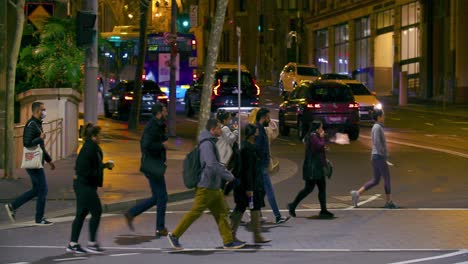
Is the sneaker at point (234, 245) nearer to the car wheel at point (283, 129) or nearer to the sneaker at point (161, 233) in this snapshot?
Answer: the sneaker at point (161, 233)

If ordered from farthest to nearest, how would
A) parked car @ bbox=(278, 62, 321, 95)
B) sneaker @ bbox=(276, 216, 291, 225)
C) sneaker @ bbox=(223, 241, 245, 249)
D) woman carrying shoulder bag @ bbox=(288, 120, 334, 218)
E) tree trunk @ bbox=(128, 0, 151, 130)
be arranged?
parked car @ bbox=(278, 62, 321, 95), tree trunk @ bbox=(128, 0, 151, 130), woman carrying shoulder bag @ bbox=(288, 120, 334, 218), sneaker @ bbox=(276, 216, 291, 225), sneaker @ bbox=(223, 241, 245, 249)

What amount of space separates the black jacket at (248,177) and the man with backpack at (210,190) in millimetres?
617

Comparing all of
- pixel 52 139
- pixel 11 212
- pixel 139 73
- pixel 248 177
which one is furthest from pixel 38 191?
pixel 139 73

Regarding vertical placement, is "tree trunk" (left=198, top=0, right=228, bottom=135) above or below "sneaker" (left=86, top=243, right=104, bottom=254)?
above

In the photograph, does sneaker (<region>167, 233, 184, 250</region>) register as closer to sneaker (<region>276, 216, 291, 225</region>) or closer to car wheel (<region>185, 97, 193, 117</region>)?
sneaker (<region>276, 216, 291, 225</region>)

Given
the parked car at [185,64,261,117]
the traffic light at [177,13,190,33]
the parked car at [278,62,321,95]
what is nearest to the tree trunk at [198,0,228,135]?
the parked car at [185,64,261,117]

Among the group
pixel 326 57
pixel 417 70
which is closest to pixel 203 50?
pixel 326 57

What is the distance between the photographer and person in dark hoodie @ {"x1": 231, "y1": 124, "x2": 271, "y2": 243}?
39.6 ft

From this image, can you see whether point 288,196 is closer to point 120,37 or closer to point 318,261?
point 318,261

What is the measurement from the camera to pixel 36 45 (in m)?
23.8

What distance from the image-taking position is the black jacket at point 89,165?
452 inches

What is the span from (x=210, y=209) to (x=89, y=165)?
1618mm

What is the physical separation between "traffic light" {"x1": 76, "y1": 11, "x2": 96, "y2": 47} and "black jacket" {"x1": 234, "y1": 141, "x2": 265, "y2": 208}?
16.4ft

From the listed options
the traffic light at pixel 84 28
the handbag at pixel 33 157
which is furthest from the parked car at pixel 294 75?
the handbag at pixel 33 157
